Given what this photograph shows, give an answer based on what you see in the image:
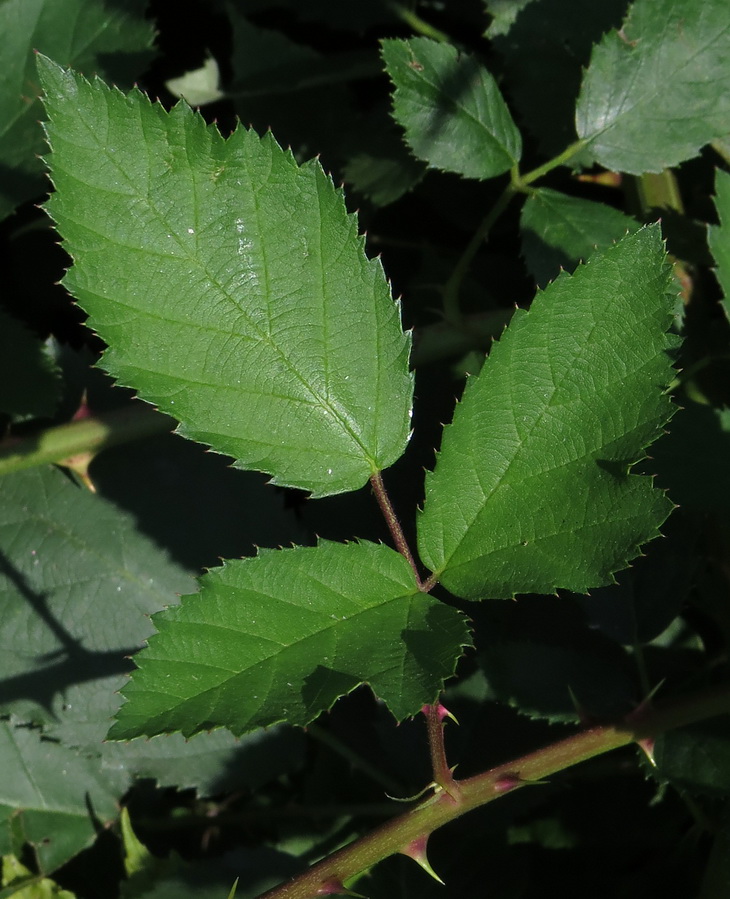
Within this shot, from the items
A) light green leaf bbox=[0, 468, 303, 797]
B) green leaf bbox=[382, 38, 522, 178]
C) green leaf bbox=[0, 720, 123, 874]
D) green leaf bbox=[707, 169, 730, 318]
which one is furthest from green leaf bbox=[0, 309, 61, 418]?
green leaf bbox=[707, 169, 730, 318]

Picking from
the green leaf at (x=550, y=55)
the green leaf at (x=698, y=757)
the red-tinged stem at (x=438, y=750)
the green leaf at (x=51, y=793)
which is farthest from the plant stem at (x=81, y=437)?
the green leaf at (x=698, y=757)

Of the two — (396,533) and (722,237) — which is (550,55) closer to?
(722,237)

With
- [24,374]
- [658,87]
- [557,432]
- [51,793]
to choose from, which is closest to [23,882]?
[51,793]

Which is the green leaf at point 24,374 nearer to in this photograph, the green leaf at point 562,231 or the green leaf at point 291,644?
the green leaf at point 291,644

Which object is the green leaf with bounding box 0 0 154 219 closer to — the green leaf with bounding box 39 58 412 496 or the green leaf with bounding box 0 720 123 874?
the green leaf with bounding box 39 58 412 496

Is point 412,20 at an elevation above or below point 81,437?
above

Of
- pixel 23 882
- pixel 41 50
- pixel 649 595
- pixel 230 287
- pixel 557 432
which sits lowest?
pixel 23 882

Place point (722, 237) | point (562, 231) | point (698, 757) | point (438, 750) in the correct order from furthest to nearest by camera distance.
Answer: point (562, 231), point (722, 237), point (698, 757), point (438, 750)

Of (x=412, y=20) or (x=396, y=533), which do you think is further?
(x=412, y=20)
